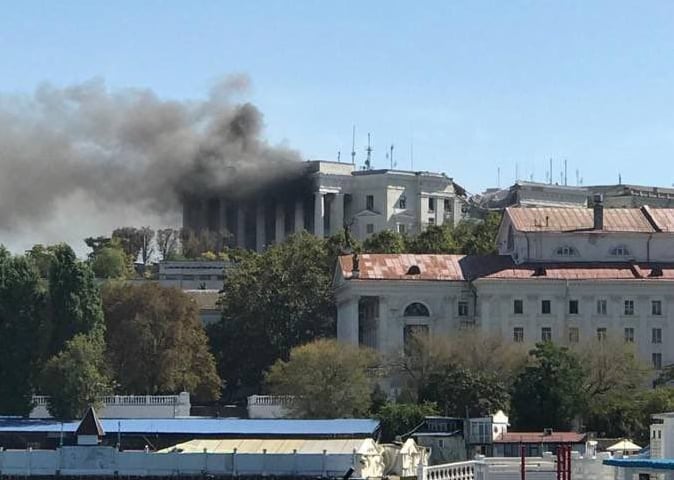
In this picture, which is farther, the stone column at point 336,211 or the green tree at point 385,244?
the stone column at point 336,211

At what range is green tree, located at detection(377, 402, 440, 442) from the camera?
3989 inches

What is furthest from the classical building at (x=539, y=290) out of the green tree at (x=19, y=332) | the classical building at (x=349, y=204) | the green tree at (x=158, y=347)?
the classical building at (x=349, y=204)

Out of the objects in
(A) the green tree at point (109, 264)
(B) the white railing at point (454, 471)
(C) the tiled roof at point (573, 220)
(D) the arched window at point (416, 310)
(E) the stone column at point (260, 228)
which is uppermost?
(E) the stone column at point (260, 228)

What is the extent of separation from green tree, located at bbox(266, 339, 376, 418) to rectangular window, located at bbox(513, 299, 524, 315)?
1177 cm

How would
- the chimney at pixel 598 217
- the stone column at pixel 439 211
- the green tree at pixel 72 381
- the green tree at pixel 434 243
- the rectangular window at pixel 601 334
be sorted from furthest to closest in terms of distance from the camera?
1. the stone column at pixel 439 211
2. the green tree at pixel 434 243
3. the chimney at pixel 598 217
4. the rectangular window at pixel 601 334
5. the green tree at pixel 72 381

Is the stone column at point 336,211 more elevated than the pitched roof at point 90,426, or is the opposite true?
the stone column at point 336,211

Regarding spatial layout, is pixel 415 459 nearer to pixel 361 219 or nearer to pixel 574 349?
pixel 574 349

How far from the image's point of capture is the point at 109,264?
17138 centimetres

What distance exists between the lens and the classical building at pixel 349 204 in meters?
174

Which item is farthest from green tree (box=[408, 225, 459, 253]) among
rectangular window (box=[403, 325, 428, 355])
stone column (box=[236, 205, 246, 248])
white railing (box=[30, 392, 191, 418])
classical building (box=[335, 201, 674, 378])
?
stone column (box=[236, 205, 246, 248])

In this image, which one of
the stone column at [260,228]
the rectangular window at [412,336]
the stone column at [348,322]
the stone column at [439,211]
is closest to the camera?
the rectangular window at [412,336]

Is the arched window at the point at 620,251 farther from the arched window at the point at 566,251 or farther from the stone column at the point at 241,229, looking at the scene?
the stone column at the point at 241,229

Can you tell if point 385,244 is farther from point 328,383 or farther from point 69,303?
point 328,383

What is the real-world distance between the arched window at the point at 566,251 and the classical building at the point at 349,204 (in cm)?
4863
